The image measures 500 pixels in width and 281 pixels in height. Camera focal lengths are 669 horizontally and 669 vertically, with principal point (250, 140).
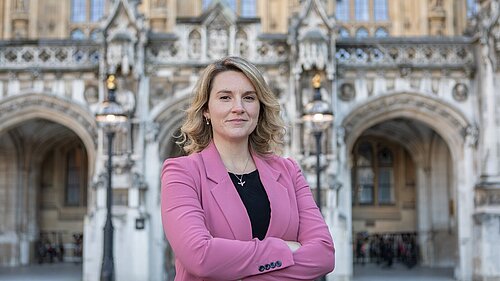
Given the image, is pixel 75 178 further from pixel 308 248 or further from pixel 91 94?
pixel 308 248

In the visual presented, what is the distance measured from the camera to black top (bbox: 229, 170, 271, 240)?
8.21 feet

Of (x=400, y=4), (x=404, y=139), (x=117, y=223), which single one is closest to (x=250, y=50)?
(x=117, y=223)

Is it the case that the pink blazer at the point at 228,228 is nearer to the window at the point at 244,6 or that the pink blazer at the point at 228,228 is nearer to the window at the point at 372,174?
the window at the point at 372,174

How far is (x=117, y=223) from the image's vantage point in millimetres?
17688

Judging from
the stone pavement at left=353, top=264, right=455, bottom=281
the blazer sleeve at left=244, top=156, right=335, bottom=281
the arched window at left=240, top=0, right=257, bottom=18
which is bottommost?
the stone pavement at left=353, top=264, right=455, bottom=281

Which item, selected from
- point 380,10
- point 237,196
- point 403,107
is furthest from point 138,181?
point 237,196

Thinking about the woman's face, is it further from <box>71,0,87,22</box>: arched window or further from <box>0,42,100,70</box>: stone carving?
<box>71,0,87,22</box>: arched window

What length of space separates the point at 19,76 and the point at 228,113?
1733cm

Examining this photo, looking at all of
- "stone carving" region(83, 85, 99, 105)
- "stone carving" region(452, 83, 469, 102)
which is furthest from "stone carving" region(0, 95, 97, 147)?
"stone carving" region(452, 83, 469, 102)

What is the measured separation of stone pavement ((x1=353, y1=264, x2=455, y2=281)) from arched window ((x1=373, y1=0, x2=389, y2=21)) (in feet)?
32.3

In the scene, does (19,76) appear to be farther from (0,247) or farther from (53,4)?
(53,4)

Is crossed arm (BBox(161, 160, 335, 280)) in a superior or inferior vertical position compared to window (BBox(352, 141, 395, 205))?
inferior

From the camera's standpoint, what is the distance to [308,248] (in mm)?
2508

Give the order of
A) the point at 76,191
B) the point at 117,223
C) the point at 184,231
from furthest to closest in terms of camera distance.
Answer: the point at 76,191 < the point at 117,223 < the point at 184,231
